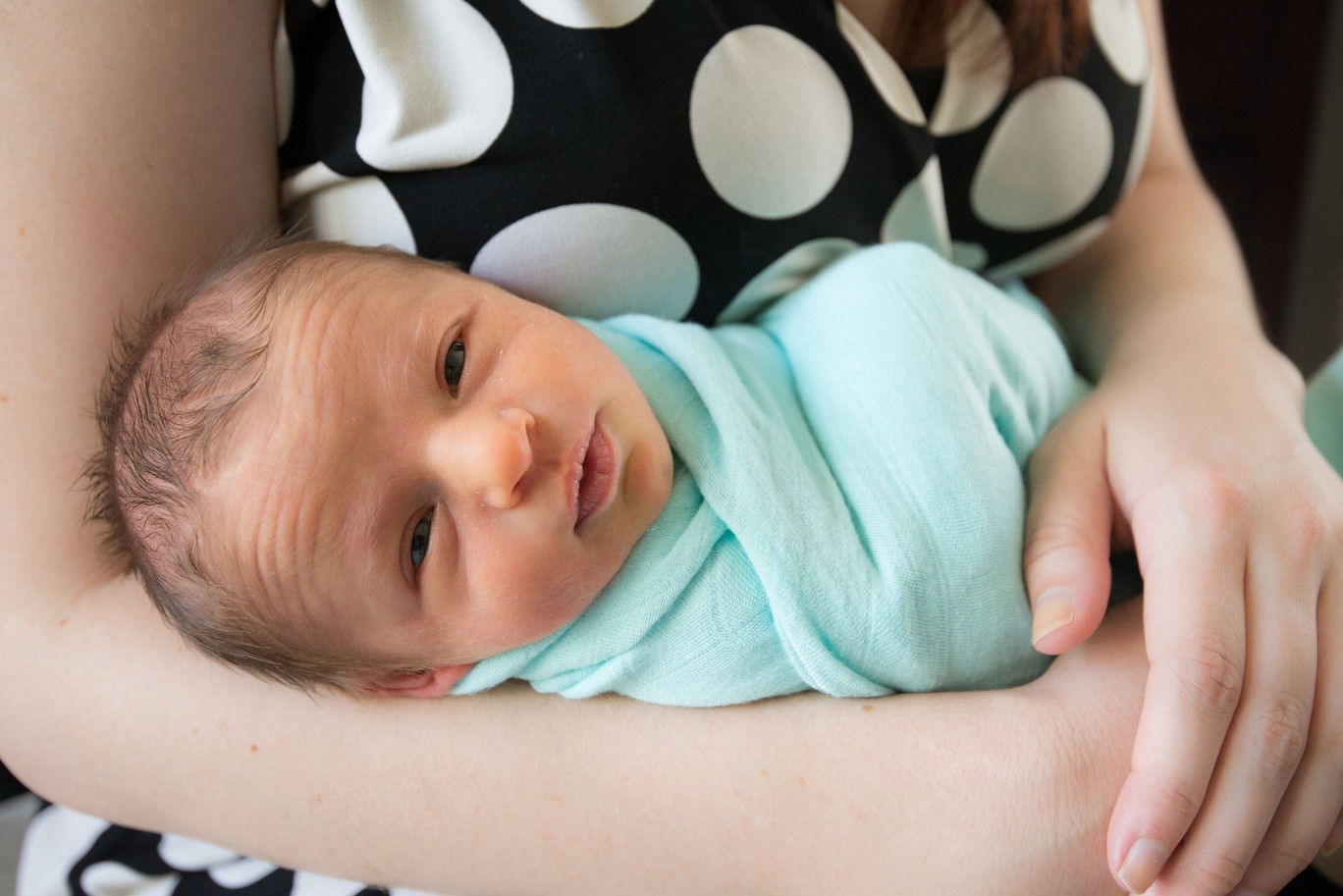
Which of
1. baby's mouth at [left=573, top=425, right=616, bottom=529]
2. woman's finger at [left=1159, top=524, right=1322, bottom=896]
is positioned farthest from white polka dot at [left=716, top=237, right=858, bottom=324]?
woman's finger at [left=1159, top=524, right=1322, bottom=896]

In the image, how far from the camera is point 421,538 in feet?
2.43

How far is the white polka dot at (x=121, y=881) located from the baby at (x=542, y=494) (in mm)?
285

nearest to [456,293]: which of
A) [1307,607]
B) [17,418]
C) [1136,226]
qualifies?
[17,418]

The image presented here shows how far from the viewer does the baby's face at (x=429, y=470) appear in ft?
2.26

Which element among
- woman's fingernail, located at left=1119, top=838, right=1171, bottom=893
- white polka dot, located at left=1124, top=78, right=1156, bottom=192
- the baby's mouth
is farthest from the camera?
white polka dot, located at left=1124, top=78, right=1156, bottom=192

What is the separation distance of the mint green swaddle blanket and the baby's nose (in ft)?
0.46

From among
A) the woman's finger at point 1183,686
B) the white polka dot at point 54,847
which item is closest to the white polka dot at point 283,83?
the white polka dot at point 54,847

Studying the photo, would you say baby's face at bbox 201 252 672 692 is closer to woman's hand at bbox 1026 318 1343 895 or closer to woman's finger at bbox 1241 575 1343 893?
woman's hand at bbox 1026 318 1343 895

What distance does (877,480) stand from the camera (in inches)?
30.5

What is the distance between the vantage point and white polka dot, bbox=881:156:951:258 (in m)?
0.90

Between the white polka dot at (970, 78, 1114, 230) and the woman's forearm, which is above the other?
the white polka dot at (970, 78, 1114, 230)

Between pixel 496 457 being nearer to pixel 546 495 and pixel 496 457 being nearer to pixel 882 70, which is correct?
pixel 546 495

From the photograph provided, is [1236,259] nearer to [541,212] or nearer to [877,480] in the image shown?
[877,480]

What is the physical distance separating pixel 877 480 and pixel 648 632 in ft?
0.74
